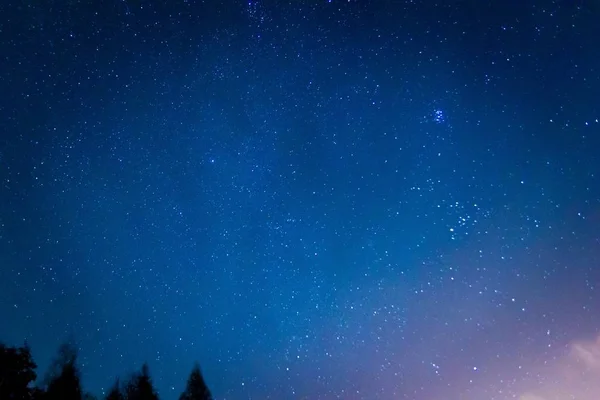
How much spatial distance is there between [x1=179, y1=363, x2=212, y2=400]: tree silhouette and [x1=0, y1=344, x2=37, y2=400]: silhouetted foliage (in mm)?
6055

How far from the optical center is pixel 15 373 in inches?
490

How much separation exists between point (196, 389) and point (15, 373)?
22.6 ft

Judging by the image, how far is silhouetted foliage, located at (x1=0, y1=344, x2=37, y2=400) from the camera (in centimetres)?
1232

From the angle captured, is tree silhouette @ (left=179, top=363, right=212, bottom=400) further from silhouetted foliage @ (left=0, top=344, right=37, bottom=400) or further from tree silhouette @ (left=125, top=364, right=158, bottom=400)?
silhouetted foliage @ (left=0, top=344, right=37, bottom=400)

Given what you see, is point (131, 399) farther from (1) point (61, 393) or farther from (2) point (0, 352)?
(2) point (0, 352)

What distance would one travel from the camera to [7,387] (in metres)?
12.4

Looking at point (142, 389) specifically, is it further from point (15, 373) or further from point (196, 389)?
point (15, 373)

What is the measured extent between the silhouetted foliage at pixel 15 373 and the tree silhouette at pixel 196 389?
6055mm

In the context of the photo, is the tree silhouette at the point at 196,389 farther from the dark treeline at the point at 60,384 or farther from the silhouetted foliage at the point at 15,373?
the silhouetted foliage at the point at 15,373

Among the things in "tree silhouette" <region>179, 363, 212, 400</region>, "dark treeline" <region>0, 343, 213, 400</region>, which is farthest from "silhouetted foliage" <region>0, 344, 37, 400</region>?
"tree silhouette" <region>179, 363, 212, 400</region>

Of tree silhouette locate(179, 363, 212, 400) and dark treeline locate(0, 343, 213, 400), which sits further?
tree silhouette locate(179, 363, 212, 400)

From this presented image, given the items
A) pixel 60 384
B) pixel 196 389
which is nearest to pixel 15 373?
pixel 60 384

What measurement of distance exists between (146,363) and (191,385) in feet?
6.45

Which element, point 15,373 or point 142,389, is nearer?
point 15,373
